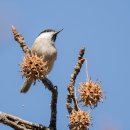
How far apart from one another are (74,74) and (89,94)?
322 millimetres

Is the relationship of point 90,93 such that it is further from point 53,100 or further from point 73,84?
point 53,100

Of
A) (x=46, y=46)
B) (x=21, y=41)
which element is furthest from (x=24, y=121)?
(x=46, y=46)

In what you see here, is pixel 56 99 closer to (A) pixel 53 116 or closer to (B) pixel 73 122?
(A) pixel 53 116

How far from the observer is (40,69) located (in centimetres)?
308

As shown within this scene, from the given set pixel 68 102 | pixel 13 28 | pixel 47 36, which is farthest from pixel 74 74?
pixel 47 36

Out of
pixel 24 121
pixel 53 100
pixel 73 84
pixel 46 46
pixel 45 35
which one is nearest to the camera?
pixel 24 121

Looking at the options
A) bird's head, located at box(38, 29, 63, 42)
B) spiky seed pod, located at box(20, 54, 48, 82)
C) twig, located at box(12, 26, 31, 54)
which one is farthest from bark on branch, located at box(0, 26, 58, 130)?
bird's head, located at box(38, 29, 63, 42)

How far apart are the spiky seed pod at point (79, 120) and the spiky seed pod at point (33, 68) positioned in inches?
16.2

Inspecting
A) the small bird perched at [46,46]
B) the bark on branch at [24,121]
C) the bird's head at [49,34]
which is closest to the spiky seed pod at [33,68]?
the bark on branch at [24,121]

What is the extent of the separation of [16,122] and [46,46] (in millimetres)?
3994

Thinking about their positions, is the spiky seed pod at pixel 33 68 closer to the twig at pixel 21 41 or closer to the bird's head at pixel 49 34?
the twig at pixel 21 41

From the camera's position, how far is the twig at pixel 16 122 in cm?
292

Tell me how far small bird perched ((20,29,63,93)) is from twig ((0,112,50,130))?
3004 mm

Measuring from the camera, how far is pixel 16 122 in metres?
2.94
